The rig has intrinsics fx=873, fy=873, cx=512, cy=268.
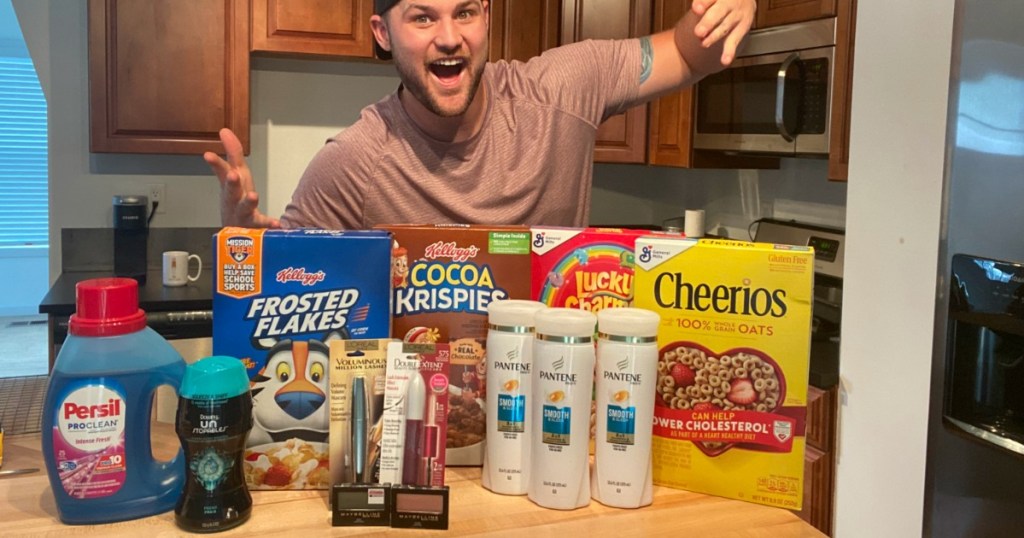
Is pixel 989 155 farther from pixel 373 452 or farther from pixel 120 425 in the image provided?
pixel 120 425

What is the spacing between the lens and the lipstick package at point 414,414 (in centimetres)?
96

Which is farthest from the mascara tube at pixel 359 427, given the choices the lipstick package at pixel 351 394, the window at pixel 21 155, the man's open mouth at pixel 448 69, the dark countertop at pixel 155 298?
the window at pixel 21 155

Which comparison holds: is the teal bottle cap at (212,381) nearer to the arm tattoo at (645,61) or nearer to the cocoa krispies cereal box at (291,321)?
the cocoa krispies cereal box at (291,321)

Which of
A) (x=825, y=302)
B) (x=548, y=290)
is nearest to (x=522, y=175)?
(x=548, y=290)

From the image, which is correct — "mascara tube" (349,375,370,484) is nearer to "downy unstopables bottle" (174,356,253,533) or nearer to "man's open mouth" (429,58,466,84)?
"downy unstopables bottle" (174,356,253,533)

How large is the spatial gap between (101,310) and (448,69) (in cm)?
84

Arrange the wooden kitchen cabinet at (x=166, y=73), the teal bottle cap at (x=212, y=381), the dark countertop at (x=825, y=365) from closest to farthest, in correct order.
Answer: the teal bottle cap at (x=212, y=381), the dark countertop at (x=825, y=365), the wooden kitchen cabinet at (x=166, y=73)

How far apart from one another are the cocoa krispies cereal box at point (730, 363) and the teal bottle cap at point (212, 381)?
1.53 ft

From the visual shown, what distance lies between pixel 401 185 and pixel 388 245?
58 centimetres

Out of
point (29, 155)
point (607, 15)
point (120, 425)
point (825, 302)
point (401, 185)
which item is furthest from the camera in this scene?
point (29, 155)

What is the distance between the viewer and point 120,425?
92 centimetres

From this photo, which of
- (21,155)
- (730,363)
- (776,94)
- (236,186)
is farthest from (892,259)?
(21,155)

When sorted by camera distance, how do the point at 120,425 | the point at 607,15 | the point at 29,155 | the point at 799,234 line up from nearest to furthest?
the point at 120,425 → the point at 799,234 → the point at 607,15 → the point at 29,155

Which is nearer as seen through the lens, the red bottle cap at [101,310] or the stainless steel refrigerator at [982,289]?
the red bottle cap at [101,310]
